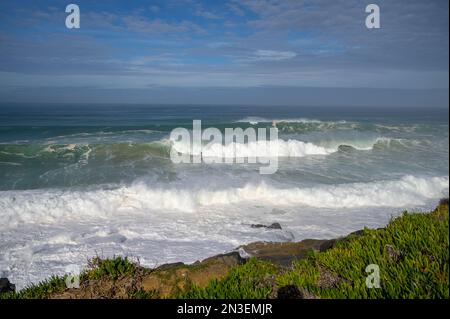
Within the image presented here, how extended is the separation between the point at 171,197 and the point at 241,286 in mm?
11285

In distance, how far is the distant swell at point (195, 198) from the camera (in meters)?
14.0

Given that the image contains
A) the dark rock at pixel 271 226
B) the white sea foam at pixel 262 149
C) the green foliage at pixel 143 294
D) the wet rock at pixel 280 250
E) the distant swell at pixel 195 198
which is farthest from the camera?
the white sea foam at pixel 262 149

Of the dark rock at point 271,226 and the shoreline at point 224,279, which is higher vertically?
the shoreline at point 224,279

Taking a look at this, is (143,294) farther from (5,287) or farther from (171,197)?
(171,197)

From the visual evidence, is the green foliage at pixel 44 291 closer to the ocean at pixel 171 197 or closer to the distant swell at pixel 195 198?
the ocean at pixel 171 197

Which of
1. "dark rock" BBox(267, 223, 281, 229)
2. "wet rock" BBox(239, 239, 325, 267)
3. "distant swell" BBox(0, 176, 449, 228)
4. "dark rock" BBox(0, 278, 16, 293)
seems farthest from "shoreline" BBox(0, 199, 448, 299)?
"distant swell" BBox(0, 176, 449, 228)

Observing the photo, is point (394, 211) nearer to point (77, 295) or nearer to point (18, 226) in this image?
point (77, 295)

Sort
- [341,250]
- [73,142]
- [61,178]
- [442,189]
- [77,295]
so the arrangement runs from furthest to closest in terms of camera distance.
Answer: [73,142], [61,178], [442,189], [341,250], [77,295]

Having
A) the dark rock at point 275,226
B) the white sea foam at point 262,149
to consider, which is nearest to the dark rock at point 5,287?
the dark rock at point 275,226

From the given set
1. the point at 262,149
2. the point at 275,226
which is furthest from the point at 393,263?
the point at 262,149

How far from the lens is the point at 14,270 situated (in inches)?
369

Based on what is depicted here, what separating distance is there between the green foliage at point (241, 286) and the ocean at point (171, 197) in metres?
4.38

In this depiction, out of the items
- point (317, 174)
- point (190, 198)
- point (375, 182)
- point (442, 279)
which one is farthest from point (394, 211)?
point (442, 279)

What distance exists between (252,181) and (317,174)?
15.6 feet
